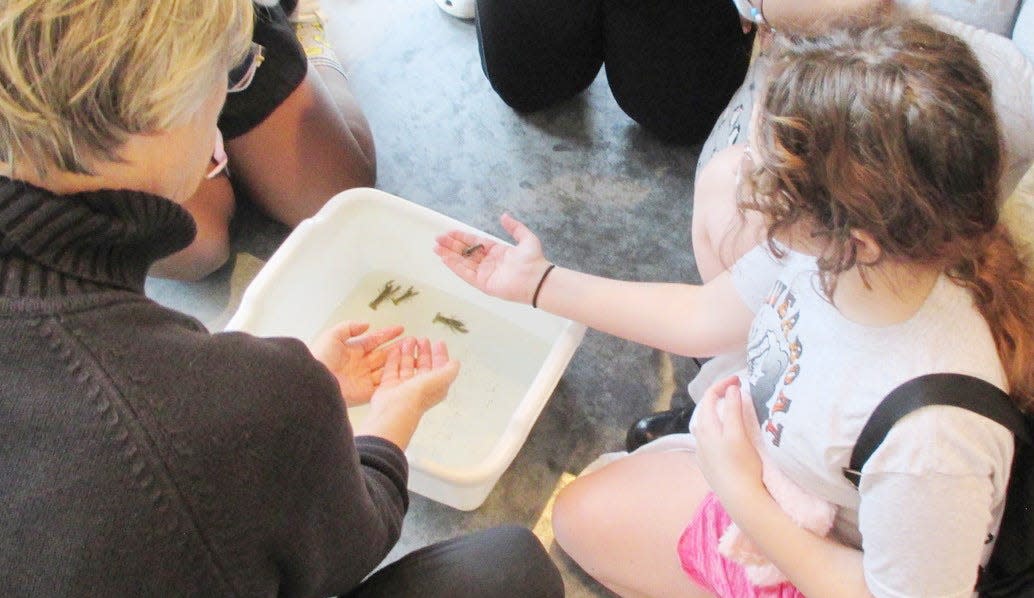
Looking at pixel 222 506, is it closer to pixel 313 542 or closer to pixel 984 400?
pixel 313 542

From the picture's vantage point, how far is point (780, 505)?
756mm

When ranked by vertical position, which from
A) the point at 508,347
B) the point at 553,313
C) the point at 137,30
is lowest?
the point at 508,347

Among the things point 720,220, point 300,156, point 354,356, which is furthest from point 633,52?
point 354,356

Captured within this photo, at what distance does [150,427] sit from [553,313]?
626 mm

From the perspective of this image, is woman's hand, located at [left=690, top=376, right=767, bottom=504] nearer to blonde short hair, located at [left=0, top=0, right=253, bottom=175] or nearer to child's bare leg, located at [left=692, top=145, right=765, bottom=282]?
child's bare leg, located at [left=692, top=145, right=765, bottom=282]

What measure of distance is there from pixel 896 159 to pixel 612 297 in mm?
472

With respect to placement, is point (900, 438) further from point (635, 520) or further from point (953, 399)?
point (635, 520)

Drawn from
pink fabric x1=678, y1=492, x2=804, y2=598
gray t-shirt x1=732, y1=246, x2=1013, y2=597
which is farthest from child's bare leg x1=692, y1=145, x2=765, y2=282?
pink fabric x1=678, y1=492, x2=804, y2=598

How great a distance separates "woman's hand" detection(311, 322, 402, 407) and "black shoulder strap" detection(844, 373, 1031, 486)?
55 cm

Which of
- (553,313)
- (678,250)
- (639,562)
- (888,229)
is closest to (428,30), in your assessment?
(678,250)

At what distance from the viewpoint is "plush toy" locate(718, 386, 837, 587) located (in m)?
0.74

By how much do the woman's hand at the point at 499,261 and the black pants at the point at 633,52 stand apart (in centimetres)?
39

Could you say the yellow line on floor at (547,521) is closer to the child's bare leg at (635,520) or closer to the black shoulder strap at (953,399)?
the child's bare leg at (635,520)

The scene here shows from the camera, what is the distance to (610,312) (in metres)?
0.99
